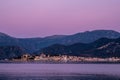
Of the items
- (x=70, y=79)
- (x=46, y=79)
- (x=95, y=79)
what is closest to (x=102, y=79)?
(x=95, y=79)

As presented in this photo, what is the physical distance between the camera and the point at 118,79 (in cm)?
8644

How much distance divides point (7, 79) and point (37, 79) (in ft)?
22.6

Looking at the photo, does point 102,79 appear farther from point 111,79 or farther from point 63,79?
point 63,79

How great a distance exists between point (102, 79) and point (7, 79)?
21.8 meters

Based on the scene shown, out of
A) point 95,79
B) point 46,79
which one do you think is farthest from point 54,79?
point 95,79

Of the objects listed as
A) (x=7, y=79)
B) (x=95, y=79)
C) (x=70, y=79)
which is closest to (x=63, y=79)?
(x=70, y=79)

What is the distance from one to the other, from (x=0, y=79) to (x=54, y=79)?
1233 centimetres

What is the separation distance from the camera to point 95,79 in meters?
88.7

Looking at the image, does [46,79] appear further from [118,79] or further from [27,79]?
[118,79]

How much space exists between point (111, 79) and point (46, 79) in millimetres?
14869

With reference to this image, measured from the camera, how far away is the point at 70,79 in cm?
8981

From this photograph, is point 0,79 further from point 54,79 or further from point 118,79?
point 118,79

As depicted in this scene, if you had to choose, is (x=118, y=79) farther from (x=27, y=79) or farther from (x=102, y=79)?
(x=27, y=79)

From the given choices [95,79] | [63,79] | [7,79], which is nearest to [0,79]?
[7,79]
